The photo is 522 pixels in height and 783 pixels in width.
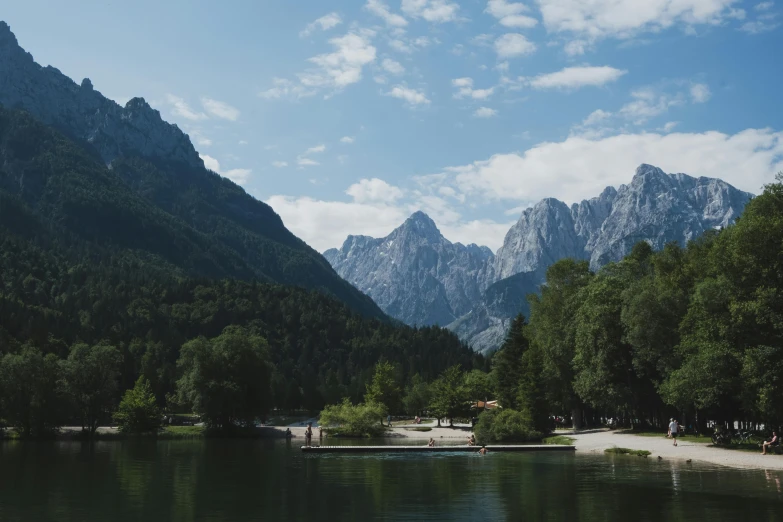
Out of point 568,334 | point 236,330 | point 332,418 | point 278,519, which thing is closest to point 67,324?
point 236,330

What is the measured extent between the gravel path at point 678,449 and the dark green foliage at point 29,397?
7192 centimetres

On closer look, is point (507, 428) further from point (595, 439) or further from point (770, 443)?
point (770, 443)

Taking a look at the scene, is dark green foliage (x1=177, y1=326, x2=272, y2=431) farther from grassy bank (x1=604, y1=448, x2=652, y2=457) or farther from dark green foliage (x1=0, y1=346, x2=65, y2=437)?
grassy bank (x1=604, y1=448, x2=652, y2=457)

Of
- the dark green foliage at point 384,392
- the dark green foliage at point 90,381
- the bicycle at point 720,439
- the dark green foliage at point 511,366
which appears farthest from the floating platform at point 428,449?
the dark green foliage at point 384,392

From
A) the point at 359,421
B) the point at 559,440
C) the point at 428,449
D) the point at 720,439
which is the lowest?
the point at 428,449

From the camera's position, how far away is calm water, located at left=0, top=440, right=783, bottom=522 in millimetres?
29359

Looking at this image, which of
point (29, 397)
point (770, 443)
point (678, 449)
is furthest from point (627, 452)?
point (29, 397)

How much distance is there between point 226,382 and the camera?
101 m

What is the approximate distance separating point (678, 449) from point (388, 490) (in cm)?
3085

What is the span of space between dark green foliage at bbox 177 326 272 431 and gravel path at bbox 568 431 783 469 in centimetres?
5008

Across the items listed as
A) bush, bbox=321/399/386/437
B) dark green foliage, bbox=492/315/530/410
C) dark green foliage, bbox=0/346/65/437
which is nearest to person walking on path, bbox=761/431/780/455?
dark green foliage, bbox=492/315/530/410

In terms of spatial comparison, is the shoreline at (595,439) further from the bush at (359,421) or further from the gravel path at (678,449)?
the bush at (359,421)

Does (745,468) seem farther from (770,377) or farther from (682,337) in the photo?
(682,337)

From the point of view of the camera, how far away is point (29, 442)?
296 ft
